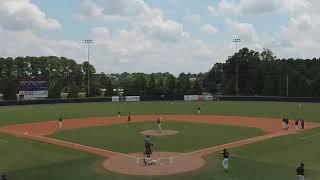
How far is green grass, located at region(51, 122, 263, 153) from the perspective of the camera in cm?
3659

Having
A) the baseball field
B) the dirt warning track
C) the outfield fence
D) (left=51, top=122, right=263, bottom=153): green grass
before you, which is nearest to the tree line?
the outfield fence

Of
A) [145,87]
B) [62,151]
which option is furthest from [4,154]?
[145,87]

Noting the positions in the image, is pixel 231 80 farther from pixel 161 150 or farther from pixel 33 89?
pixel 161 150

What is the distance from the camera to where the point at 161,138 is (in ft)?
136

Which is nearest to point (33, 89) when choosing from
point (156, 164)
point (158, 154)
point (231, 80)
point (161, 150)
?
point (161, 150)

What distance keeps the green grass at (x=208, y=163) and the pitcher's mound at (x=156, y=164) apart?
0.76 metres

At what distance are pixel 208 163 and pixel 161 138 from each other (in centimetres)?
1314

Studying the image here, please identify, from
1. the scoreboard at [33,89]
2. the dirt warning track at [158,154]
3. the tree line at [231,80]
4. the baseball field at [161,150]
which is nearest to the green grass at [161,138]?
the baseball field at [161,150]

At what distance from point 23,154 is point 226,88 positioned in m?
105

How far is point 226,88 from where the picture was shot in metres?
134

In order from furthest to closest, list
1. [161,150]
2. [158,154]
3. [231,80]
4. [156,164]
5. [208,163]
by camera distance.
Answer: [231,80], [161,150], [158,154], [208,163], [156,164]

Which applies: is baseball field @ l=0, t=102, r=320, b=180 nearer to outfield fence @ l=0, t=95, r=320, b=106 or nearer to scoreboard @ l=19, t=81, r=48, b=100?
scoreboard @ l=19, t=81, r=48, b=100

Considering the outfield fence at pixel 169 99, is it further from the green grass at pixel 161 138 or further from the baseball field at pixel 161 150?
the green grass at pixel 161 138

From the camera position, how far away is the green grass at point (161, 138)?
36.6 meters
